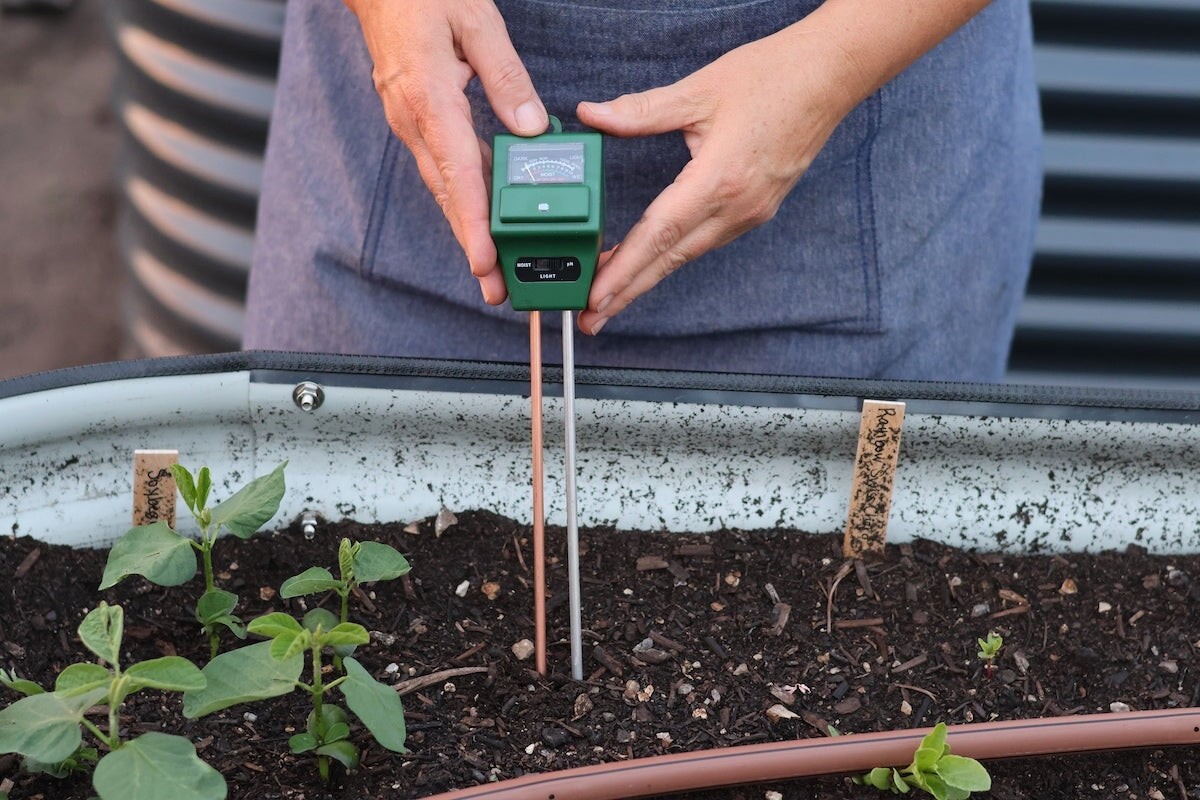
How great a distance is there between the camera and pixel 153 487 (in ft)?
2.96

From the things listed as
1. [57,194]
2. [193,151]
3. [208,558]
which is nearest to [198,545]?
[208,558]

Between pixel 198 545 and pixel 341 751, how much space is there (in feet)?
0.61

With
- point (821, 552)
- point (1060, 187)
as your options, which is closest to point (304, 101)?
point (821, 552)

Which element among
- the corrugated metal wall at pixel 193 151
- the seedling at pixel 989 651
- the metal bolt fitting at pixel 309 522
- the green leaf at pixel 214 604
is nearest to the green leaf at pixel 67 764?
the green leaf at pixel 214 604

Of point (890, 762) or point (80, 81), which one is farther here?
point (80, 81)

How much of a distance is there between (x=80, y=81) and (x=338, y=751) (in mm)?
3113

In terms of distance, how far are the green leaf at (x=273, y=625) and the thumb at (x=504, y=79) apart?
370 millimetres

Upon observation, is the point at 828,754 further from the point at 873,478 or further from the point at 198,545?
the point at 198,545

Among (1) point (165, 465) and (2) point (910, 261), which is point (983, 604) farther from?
(1) point (165, 465)

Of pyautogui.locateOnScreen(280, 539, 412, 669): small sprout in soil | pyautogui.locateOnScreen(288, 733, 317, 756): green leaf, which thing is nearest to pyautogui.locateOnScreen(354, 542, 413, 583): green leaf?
pyautogui.locateOnScreen(280, 539, 412, 669): small sprout in soil

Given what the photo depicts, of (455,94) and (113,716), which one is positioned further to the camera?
(455,94)

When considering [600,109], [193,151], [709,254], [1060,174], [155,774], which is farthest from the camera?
[193,151]

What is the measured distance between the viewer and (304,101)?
1.18 m

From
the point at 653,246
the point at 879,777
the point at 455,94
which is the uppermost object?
the point at 455,94
